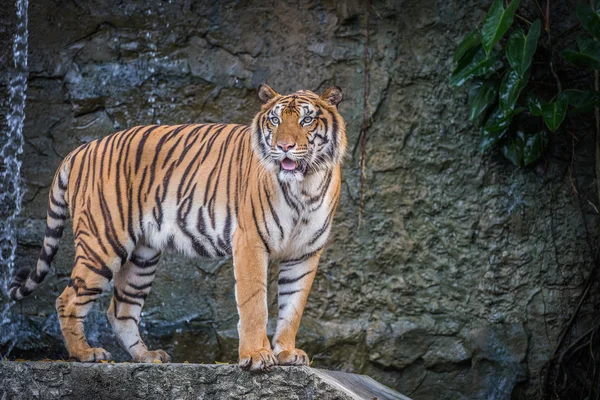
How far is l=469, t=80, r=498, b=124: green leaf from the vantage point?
18.4 feet

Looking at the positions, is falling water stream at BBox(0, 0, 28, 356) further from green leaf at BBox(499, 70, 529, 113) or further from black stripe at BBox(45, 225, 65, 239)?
green leaf at BBox(499, 70, 529, 113)

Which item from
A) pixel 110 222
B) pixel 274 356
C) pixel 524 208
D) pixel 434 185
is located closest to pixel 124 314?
pixel 110 222

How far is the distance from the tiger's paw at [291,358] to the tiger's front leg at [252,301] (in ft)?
0.30

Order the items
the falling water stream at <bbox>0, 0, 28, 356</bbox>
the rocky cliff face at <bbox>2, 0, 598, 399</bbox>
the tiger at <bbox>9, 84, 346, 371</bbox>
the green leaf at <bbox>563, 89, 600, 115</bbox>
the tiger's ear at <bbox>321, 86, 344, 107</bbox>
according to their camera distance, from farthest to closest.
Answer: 1. the falling water stream at <bbox>0, 0, 28, 356</bbox>
2. the rocky cliff face at <bbox>2, 0, 598, 399</bbox>
3. the green leaf at <bbox>563, 89, 600, 115</bbox>
4. the tiger's ear at <bbox>321, 86, 344, 107</bbox>
5. the tiger at <bbox>9, 84, 346, 371</bbox>

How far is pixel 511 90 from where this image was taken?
5.45 metres

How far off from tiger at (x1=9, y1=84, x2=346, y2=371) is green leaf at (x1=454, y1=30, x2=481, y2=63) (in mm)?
1919

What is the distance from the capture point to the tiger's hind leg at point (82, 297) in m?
4.05

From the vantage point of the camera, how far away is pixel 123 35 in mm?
6285

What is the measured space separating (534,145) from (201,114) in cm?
251

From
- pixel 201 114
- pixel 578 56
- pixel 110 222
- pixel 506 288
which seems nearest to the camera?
pixel 110 222

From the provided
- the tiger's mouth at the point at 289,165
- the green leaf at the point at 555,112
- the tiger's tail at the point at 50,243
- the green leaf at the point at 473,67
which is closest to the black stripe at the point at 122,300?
the tiger's tail at the point at 50,243

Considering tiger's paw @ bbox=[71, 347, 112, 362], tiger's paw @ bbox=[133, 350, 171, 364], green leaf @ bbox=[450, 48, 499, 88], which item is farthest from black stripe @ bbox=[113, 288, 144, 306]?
green leaf @ bbox=[450, 48, 499, 88]

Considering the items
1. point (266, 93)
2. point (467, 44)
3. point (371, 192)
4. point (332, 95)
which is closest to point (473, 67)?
point (467, 44)

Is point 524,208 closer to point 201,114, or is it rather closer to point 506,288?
point 506,288
